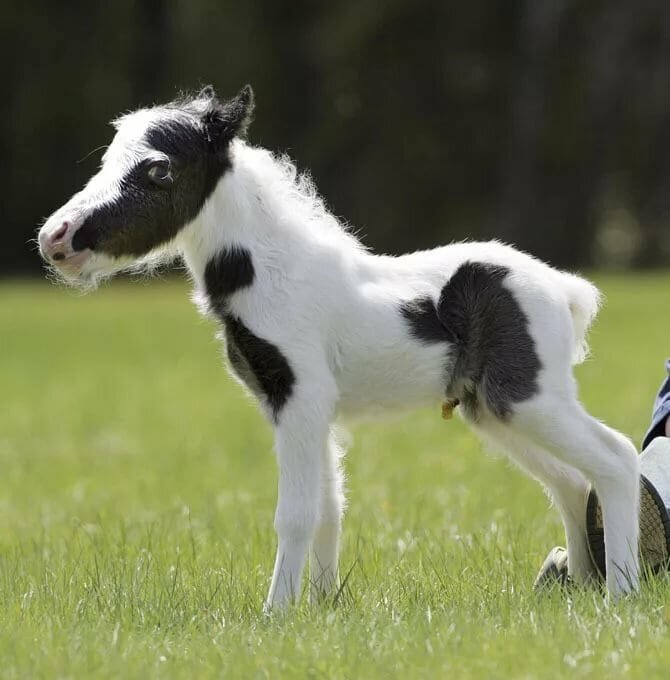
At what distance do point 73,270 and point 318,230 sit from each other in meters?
0.91

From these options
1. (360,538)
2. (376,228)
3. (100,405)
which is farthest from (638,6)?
(360,538)

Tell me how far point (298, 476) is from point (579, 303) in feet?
3.96

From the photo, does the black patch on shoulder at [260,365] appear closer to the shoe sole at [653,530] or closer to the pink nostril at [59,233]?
the pink nostril at [59,233]

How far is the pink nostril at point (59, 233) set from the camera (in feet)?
14.6

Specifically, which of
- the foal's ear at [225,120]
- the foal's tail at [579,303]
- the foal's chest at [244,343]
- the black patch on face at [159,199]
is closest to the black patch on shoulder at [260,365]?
the foal's chest at [244,343]

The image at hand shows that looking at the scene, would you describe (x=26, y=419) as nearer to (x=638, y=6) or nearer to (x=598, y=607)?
(x=598, y=607)

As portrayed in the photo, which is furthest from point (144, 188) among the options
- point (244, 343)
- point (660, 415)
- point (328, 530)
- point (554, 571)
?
point (660, 415)

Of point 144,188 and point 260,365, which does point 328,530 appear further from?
point 144,188

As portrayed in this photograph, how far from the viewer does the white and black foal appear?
4629 millimetres

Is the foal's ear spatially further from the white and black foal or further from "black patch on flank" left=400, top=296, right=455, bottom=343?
"black patch on flank" left=400, top=296, right=455, bottom=343

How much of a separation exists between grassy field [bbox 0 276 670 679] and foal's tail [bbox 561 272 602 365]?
30.4 inches

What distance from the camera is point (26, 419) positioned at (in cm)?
1333

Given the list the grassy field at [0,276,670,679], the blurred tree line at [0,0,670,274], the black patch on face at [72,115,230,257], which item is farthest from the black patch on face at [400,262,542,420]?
the blurred tree line at [0,0,670,274]

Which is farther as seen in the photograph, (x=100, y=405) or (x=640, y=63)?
(x=640, y=63)
